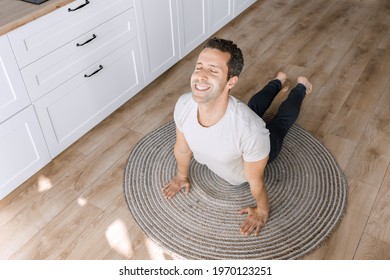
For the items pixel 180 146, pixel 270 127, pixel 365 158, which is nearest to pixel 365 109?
pixel 365 158

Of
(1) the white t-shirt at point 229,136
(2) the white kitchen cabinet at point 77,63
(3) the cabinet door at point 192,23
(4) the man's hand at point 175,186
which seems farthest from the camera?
(3) the cabinet door at point 192,23

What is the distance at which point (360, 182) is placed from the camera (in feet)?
6.52

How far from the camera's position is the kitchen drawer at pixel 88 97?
2027 millimetres

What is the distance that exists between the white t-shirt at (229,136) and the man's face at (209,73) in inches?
5.7

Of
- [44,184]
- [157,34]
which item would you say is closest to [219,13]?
[157,34]

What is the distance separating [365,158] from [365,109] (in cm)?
44

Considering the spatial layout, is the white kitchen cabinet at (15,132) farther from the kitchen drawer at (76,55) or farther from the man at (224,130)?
the man at (224,130)

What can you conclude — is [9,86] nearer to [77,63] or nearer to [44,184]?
[77,63]

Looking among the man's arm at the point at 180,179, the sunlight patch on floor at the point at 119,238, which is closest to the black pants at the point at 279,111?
the man's arm at the point at 180,179

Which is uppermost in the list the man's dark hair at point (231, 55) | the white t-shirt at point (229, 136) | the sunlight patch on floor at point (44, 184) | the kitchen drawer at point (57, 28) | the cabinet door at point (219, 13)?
the man's dark hair at point (231, 55)

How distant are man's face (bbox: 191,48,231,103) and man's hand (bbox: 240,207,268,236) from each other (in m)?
0.65

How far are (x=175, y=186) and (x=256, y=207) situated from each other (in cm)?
39

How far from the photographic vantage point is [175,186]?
1.97 metres
